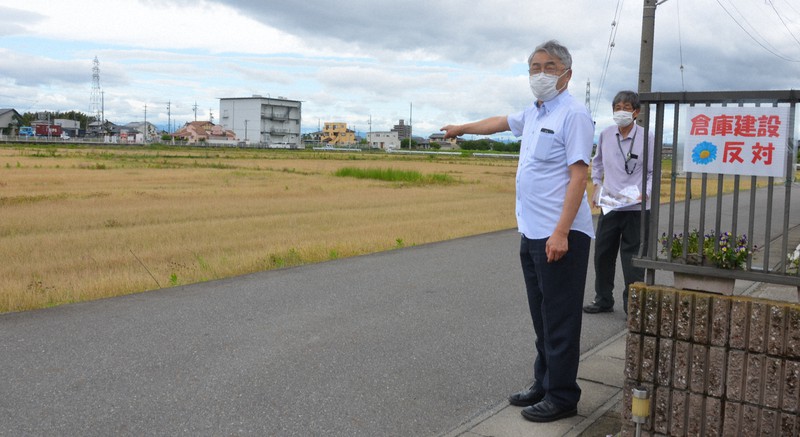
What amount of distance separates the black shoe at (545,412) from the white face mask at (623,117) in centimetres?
282

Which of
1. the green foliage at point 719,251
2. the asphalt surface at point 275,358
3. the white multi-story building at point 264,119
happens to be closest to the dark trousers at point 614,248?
the asphalt surface at point 275,358

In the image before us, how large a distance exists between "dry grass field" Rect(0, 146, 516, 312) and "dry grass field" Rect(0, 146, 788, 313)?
22mm

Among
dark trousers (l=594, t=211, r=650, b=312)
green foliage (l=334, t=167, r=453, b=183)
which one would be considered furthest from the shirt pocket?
green foliage (l=334, t=167, r=453, b=183)

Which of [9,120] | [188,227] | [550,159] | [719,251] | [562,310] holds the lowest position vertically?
[188,227]

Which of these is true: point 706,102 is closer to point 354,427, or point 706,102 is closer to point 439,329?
point 354,427

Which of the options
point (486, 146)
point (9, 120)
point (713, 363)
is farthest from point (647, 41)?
point (486, 146)

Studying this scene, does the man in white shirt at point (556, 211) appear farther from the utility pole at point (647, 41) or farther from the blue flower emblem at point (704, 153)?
the utility pole at point (647, 41)

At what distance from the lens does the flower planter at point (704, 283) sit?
3.17 meters

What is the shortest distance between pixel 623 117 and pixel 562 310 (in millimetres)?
2653

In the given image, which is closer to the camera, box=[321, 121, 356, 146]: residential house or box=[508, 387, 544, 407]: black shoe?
box=[508, 387, 544, 407]: black shoe

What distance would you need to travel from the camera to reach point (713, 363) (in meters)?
3.07

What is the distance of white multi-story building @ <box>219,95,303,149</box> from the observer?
130m

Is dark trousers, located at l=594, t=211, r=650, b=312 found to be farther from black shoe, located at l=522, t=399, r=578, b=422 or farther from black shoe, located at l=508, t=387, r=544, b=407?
black shoe, located at l=522, t=399, r=578, b=422

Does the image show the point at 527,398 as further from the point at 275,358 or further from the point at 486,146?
the point at 486,146
